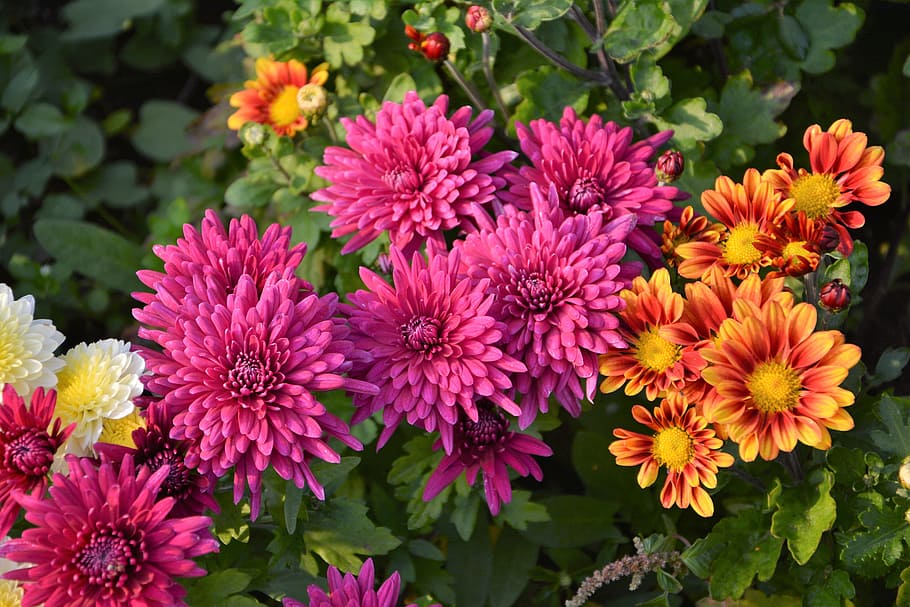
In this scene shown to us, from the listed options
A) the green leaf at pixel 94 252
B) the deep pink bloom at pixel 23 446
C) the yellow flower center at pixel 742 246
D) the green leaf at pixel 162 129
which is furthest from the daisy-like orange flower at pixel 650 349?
the green leaf at pixel 162 129

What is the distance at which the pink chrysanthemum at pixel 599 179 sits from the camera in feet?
4.28

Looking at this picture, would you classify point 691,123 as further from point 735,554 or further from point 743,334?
point 735,554

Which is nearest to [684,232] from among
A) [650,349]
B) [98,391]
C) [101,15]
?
[650,349]

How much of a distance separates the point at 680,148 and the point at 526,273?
583 millimetres

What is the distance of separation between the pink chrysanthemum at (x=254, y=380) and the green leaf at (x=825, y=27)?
120 cm

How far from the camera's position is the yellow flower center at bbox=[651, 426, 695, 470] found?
119 cm

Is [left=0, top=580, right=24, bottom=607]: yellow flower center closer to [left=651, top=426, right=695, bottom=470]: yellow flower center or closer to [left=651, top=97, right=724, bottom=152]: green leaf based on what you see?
[left=651, top=426, right=695, bottom=470]: yellow flower center

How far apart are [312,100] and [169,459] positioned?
776 millimetres

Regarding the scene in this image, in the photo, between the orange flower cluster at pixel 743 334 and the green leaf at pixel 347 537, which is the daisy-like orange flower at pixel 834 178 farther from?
the green leaf at pixel 347 537

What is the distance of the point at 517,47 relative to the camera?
74.1 inches

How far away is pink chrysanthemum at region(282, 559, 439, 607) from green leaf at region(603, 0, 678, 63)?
933mm

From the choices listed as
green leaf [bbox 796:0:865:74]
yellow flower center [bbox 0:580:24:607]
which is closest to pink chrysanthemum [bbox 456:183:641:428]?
yellow flower center [bbox 0:580:24:607]

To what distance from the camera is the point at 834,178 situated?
124 centimetres

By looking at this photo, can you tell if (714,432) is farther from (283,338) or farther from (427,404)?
(283,338)
